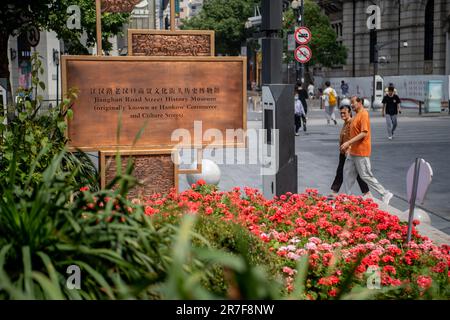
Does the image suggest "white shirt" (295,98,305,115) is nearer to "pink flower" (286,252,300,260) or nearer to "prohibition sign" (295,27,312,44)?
"prohibition sign" (295,27,312,44)

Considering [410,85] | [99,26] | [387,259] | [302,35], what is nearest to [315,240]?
[387,259]

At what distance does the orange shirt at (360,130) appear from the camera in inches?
480

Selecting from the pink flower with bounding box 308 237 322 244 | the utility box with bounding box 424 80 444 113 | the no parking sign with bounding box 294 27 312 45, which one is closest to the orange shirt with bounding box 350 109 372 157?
the pink flower with bounding box 308 237 322 244

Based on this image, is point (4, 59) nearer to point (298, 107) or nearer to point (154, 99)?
point (298, 107)

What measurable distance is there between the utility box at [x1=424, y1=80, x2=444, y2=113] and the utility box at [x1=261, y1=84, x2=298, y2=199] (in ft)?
104

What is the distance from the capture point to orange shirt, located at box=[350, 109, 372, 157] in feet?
40.0

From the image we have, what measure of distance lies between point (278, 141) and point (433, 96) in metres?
32.3

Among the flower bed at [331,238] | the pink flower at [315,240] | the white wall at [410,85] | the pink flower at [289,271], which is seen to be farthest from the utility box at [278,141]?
the white wall at [410,85]

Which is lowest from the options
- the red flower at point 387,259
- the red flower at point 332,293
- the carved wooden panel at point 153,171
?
the red flower at point 332,293

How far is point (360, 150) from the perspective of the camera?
40.5ft

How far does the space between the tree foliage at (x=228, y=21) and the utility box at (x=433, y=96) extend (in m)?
51.1

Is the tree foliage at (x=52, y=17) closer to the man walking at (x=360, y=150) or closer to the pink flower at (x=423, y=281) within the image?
the man walking at (x=360, y=150)
